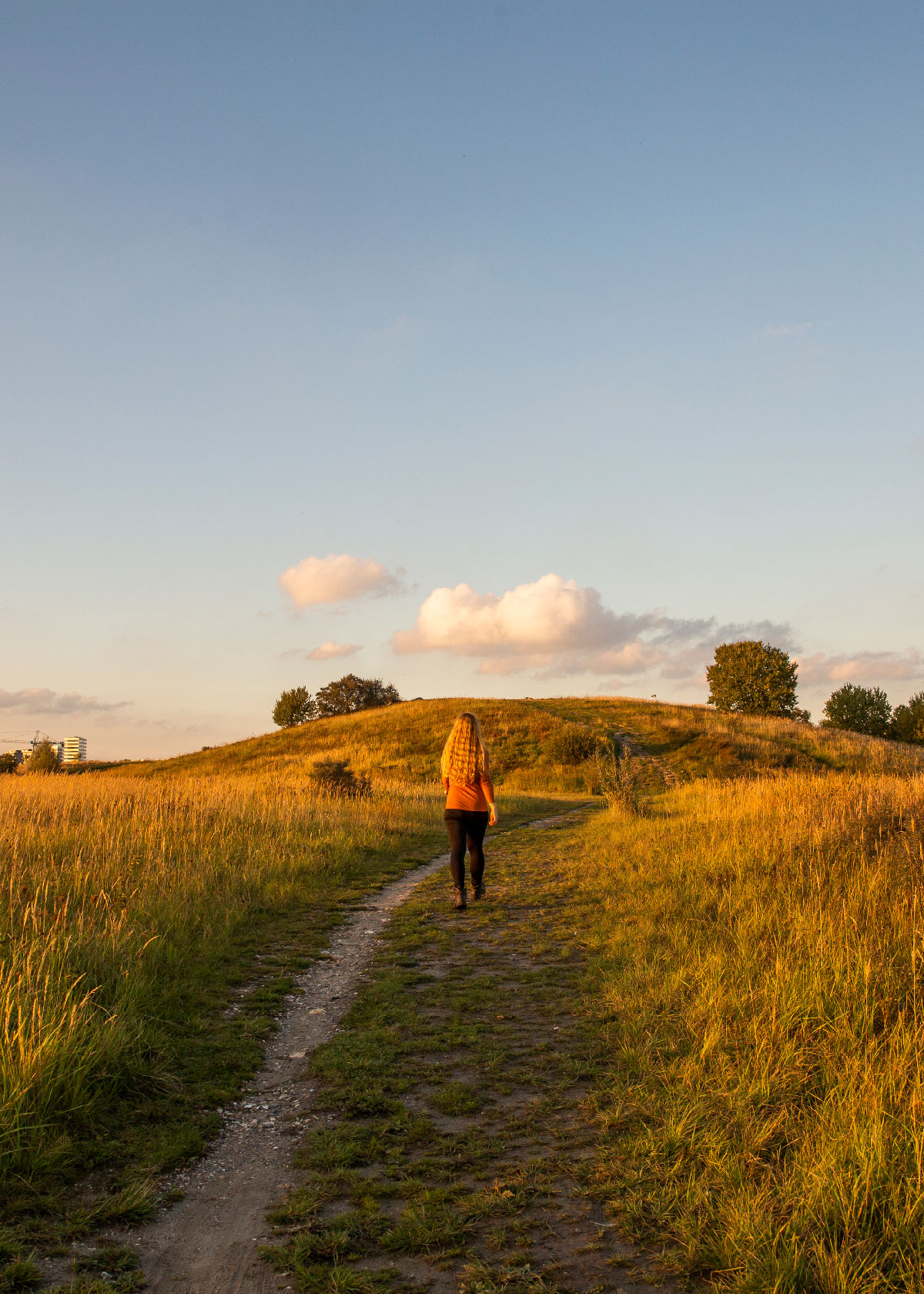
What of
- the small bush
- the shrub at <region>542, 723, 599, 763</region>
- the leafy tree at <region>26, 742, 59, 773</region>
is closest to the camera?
the small bush

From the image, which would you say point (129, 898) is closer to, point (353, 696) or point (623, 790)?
point (623, 790)

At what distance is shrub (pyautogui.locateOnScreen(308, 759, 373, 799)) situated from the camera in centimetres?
2070

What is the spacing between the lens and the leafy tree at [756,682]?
236 feet

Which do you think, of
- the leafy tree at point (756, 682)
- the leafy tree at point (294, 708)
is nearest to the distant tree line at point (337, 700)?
the leafy tree at point (294, 708)

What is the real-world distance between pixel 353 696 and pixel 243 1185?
71.9m

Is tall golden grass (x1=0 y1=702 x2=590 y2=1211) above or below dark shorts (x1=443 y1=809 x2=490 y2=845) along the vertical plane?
below

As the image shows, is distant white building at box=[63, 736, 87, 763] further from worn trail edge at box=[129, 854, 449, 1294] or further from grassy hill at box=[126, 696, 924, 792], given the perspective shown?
worn trail edge at box=[129, 854, 449, 1294]

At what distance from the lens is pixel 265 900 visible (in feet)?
31.4

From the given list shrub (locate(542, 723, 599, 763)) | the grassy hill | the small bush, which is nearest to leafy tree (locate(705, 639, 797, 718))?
the grassy hill

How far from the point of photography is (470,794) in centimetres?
986

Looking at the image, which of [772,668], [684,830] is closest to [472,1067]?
[684,830]

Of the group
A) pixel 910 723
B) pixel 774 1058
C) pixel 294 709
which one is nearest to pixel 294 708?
pixel 294 709

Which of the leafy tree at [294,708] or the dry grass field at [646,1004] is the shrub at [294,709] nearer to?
the leafy tree at [294,708]

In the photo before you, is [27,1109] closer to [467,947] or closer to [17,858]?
[467,947]
